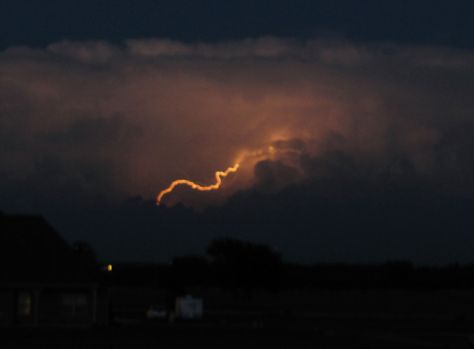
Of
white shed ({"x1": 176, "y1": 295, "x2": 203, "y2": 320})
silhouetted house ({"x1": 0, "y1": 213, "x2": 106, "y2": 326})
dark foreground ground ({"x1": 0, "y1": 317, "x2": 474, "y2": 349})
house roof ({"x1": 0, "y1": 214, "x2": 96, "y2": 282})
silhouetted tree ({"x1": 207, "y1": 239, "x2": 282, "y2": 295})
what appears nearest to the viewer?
dark foreground ground ({"x1": 0, "y1": 317, "x2": 474, "y2": 349})

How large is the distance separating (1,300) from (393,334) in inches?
975

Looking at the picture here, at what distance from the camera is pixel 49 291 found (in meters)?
62.3

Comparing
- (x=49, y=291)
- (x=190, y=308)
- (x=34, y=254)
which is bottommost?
(x=190, y=308)

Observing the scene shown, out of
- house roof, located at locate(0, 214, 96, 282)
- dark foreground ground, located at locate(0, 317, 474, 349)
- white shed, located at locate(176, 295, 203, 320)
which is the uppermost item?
house roof, located at locate(0, 214, 96, 282)

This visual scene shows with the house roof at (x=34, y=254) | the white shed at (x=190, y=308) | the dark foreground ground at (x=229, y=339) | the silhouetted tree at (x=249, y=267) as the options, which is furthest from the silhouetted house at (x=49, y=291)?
the silhouetted tree at (x=249, y=267)

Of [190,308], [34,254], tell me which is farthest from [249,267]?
[34,254]

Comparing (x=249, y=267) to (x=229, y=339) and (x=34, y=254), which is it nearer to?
(x=34, y=254)

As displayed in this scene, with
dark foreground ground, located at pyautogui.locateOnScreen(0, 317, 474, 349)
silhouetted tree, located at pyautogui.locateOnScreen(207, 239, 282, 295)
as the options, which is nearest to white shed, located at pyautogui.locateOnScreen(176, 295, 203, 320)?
dark foreground ground, located at pyautogui.locateOnScreen(0, 317, 474, 349)

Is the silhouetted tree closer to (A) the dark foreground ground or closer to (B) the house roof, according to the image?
(B) the house roof

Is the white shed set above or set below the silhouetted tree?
below

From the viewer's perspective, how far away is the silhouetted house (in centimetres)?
6162

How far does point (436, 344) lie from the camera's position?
4312cm

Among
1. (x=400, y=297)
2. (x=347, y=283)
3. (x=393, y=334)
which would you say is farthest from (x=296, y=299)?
(x=393, y=334)

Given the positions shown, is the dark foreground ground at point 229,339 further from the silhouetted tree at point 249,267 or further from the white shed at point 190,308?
the silhouetted tree at point 249,267
